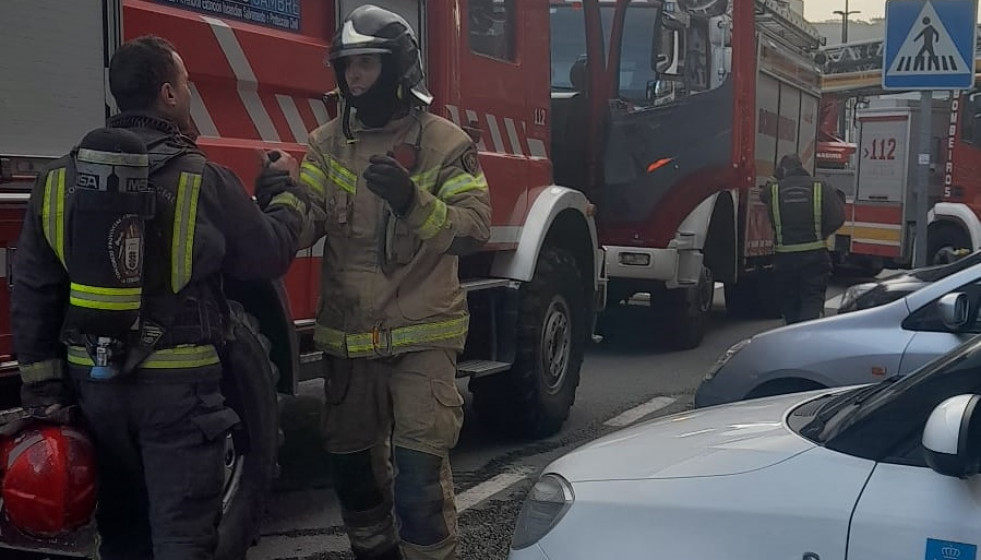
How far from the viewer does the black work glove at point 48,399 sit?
9.27ft

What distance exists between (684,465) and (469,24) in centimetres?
329

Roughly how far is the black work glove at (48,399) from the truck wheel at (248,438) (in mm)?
560

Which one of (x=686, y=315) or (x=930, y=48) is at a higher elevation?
(x=930, y=48)

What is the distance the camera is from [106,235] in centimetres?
267

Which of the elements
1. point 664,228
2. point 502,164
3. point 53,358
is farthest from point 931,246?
point 53,358

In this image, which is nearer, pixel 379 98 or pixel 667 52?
pixel 379 98

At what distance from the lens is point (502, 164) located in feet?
18.9

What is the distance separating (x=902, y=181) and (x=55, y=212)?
14131mm

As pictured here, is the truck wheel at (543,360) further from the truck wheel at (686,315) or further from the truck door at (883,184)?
the truck door at (883,184)

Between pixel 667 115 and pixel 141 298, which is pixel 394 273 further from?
pixel 667 115

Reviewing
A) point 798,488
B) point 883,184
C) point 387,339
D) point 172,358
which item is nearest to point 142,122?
point 172,358

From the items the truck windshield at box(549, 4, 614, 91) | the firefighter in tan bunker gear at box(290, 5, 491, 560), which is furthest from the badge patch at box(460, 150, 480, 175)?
the truck windshield at box(549, 4, 614, 91)

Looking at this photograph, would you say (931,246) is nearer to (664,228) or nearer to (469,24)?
(664,228)

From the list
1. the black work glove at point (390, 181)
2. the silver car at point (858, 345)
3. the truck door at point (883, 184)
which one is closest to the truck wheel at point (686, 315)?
the silver car at point (858, 345)
